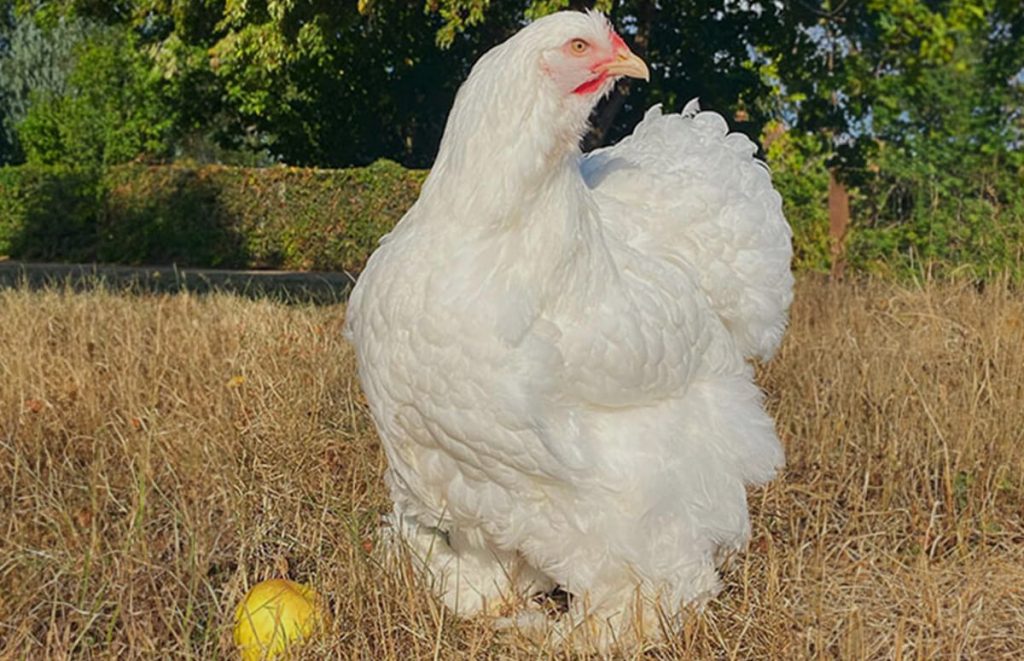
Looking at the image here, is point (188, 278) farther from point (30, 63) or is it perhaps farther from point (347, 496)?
point (30, 63)

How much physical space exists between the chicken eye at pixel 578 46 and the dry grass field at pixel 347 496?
52.1 inches

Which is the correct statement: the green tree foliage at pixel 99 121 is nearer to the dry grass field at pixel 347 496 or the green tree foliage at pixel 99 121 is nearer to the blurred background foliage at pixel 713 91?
the blurred background foliage at pixel 713 91

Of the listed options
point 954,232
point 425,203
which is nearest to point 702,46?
point 954,232

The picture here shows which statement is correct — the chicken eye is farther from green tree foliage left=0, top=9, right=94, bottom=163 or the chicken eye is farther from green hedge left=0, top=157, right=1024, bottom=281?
green tree foliage left=0, top=9, right=94, bottom=163

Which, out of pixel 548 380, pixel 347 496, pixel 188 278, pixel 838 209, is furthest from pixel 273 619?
pixel 188 278

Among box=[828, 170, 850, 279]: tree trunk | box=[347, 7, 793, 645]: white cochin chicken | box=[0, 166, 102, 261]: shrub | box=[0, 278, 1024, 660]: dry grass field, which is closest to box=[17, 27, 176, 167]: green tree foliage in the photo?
box=[0, 166, 102, 261]: shrub

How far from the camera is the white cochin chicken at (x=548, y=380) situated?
230cm

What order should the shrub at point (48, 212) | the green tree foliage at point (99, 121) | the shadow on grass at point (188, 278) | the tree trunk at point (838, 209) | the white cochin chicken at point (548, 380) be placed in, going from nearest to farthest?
the white cochin chicken at point (548, 380) → the shadow on grass at point (188, 278) → the tree trunk at point (838, 209) → the shrub at point (48, 212) → the green tree foliage at point (99, 121)

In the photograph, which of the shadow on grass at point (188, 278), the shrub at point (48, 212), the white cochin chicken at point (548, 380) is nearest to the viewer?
the white cochin chicken at point (548, 380)

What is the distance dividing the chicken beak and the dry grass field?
1.31m

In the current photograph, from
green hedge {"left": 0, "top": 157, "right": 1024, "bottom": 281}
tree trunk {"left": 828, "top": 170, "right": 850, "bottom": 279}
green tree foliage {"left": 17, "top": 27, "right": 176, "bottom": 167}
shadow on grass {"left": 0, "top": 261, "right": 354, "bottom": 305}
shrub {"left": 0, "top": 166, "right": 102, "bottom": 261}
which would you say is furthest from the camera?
green tree foliage {"left": 17, "top": 27, "right": 176, "bottom": 167}

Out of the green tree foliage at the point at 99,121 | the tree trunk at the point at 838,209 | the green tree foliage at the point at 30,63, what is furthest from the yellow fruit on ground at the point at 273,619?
the green tree foliage at the point at 30,63

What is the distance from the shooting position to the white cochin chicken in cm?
230

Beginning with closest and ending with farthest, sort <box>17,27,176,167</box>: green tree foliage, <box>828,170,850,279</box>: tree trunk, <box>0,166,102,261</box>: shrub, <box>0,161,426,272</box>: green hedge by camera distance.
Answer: <box>828,170,850,279</box>: tree trunk < <box>0,161,426,272</box>: green hedge < <box>0,166,102,261</box>: shrub < <box>17,27,176,167</box>: green tree foliage
